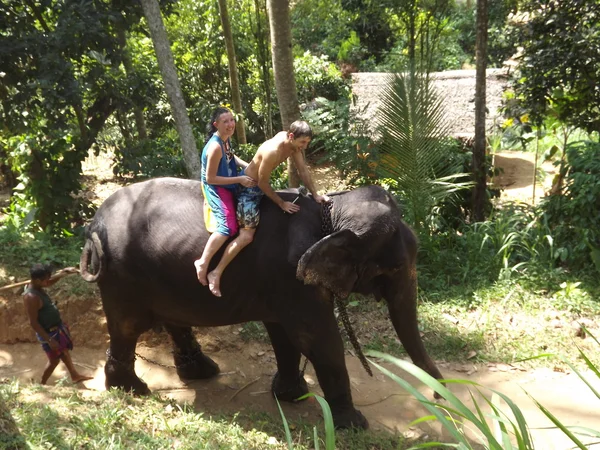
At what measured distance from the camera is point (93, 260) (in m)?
4.55

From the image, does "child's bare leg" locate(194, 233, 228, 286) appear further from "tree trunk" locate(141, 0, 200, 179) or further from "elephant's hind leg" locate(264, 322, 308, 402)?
"tree trunk" locate(141, 0, 200, 179)

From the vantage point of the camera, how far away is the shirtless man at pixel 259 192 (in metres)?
3.98

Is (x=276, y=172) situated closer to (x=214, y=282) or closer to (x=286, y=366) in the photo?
(x=286, y=366)

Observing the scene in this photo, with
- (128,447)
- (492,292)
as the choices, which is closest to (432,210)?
(492,292)

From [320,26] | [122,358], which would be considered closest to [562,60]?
[122,358]

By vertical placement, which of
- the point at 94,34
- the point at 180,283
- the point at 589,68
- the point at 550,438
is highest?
the point at 94,34

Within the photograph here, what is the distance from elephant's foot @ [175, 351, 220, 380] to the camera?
5293 mm

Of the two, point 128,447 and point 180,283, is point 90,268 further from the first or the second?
point 128,447

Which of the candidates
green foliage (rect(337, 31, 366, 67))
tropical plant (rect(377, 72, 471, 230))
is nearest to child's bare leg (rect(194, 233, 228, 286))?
tropical plant (rect(377, 72, 471, 230))

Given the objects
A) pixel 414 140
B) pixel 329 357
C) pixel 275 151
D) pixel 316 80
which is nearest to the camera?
pixel 275 151

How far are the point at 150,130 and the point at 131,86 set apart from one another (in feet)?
20.0

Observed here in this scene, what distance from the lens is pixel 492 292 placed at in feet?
21.0

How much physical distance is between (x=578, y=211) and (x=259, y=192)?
4293 mm

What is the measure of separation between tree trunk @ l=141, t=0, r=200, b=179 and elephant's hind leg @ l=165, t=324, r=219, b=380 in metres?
2.07
